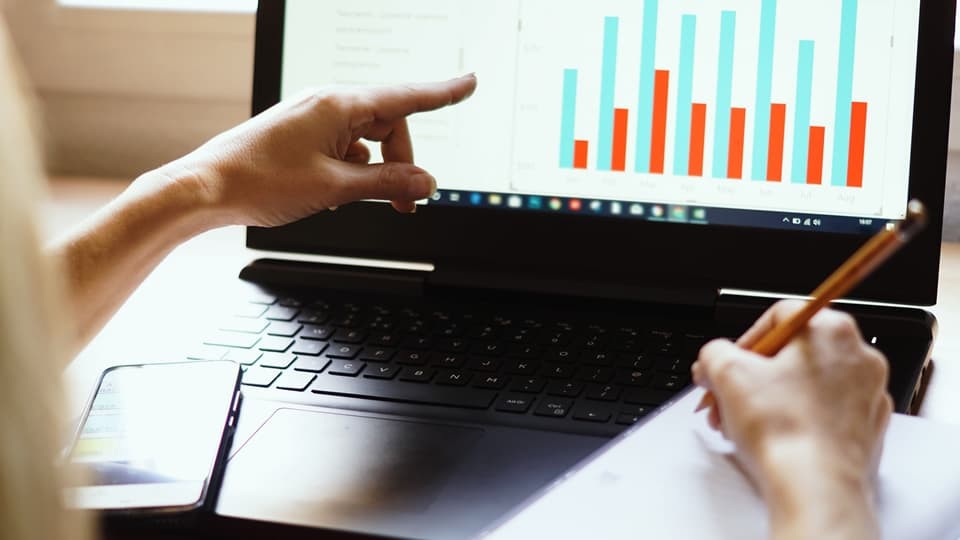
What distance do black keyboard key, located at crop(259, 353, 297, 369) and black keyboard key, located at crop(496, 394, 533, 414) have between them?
146 mm

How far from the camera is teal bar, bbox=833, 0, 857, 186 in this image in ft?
2.38

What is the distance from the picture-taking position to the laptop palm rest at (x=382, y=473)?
1.59ft

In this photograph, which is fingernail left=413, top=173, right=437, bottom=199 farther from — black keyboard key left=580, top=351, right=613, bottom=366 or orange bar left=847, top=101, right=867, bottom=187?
orange bar left=847, top=101, right=867, bottom=187

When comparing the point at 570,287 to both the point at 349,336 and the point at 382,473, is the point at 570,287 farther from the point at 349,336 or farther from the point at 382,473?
the point at 382,473

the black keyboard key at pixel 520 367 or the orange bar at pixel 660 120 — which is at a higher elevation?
the orange bar at pixel 660 120

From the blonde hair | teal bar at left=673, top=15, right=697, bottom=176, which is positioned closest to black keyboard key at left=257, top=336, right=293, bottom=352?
teal bar at left=673, top=15, right=697, bottom=176

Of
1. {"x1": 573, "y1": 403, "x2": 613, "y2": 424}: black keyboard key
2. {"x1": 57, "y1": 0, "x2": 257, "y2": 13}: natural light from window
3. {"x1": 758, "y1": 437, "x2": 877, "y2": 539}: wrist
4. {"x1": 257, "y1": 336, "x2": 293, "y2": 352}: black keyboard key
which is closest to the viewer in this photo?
{"x1": 758, "y1": 437, "x2": 877, "y2": 539}: wrist

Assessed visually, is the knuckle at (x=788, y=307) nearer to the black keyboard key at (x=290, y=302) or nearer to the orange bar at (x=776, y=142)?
the orange bar at (x=776, y=142)

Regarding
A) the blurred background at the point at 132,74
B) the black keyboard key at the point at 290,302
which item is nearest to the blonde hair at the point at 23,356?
the black keyboard key at the point at 290,302

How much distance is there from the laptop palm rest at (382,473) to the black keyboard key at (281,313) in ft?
0.51

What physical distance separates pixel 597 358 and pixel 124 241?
1.00 feet

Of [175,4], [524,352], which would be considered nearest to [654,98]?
[524,352]

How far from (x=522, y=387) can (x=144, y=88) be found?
2.63 ft

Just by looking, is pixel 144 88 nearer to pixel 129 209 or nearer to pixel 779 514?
pixel 129 209
